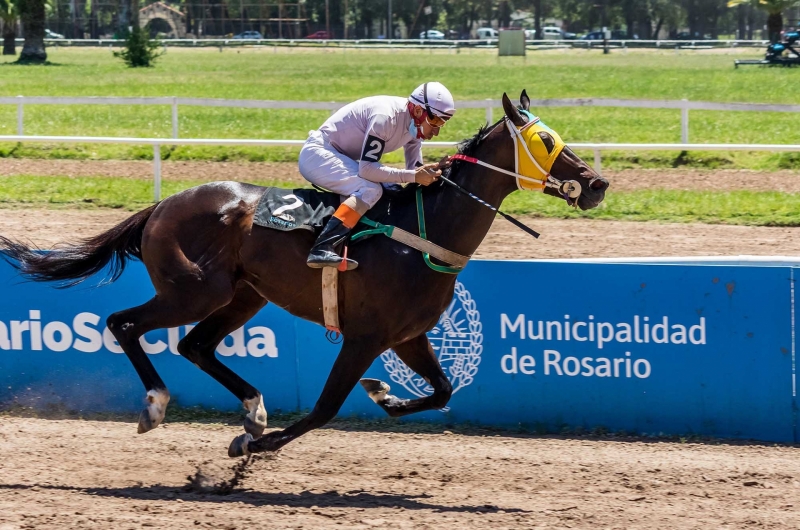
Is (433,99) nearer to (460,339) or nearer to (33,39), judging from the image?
(460,339)

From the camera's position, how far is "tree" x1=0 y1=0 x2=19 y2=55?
44475 mm

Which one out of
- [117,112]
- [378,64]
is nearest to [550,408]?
[117,112]

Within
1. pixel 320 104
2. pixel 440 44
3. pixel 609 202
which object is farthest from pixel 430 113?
pixel 440 44

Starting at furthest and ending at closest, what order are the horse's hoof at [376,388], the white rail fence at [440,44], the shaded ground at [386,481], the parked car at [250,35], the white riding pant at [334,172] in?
the parked car at [250,35], the white rail fence at [440,44], the horse's hoof at [376,388], the white riding pant at [334,172], the shaded ground at [386,481]

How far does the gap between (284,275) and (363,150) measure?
2.80 ft

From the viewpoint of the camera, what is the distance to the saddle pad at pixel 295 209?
5.65 meters

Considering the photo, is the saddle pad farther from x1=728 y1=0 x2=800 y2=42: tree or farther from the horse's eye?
x1=728 y1=0 x2=800 y2=42: tree

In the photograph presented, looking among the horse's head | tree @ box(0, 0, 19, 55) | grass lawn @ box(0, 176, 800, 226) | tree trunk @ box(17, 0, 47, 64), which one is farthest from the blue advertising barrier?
tree @ box(0, 0, 19, 55)

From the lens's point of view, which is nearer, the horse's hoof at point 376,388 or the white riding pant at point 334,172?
the white riding pant at point 334,172

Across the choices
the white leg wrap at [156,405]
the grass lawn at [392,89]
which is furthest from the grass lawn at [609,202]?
the white leg wrap at [156,405]

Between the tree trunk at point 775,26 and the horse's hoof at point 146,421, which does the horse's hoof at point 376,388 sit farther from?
the tree trunk at point 775,26

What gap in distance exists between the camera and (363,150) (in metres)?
5.46

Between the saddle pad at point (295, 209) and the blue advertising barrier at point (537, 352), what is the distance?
4.73 ft

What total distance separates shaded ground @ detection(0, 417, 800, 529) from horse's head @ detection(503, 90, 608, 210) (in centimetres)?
161
